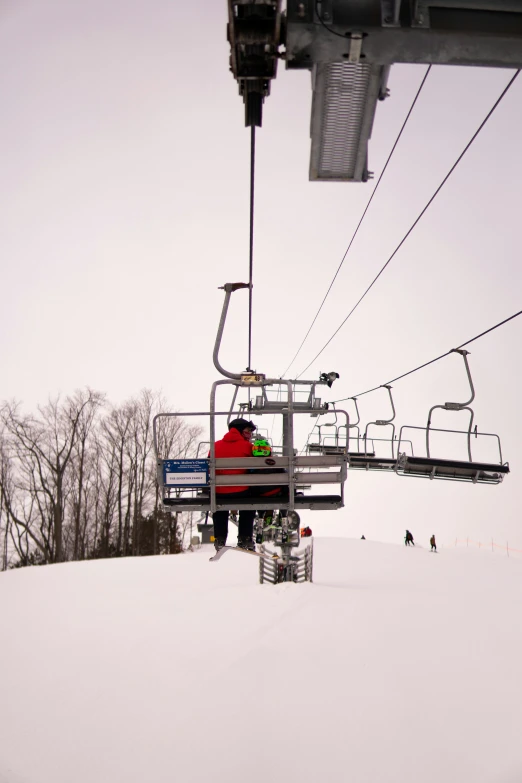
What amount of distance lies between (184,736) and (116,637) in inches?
222

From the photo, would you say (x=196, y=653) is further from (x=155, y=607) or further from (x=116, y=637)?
(x=155, y=607)

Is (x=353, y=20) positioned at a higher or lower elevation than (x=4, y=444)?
higher

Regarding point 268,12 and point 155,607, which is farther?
point 155,607

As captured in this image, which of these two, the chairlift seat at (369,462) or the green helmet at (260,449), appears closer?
the green helmet at (260,449)

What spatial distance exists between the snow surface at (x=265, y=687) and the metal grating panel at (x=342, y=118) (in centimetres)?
659

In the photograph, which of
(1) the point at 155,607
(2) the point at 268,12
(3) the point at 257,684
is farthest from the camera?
(1) the point at 155,607

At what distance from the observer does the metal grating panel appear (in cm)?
325

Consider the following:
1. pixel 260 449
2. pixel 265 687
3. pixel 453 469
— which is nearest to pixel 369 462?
pixel 453 469

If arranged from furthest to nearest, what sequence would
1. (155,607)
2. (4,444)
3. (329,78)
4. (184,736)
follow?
(4,444) → (155,607) → (184,736) → (329,78)

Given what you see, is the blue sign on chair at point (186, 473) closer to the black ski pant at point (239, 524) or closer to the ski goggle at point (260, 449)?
the ski goggle at point (260, 449)

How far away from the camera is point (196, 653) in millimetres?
11234

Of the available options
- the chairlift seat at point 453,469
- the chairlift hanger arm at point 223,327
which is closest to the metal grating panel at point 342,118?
the chairlift hanger arm at point 223,327

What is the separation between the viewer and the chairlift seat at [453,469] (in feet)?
33.7

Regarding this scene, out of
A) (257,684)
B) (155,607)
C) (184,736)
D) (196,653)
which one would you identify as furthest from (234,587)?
(184,736)
